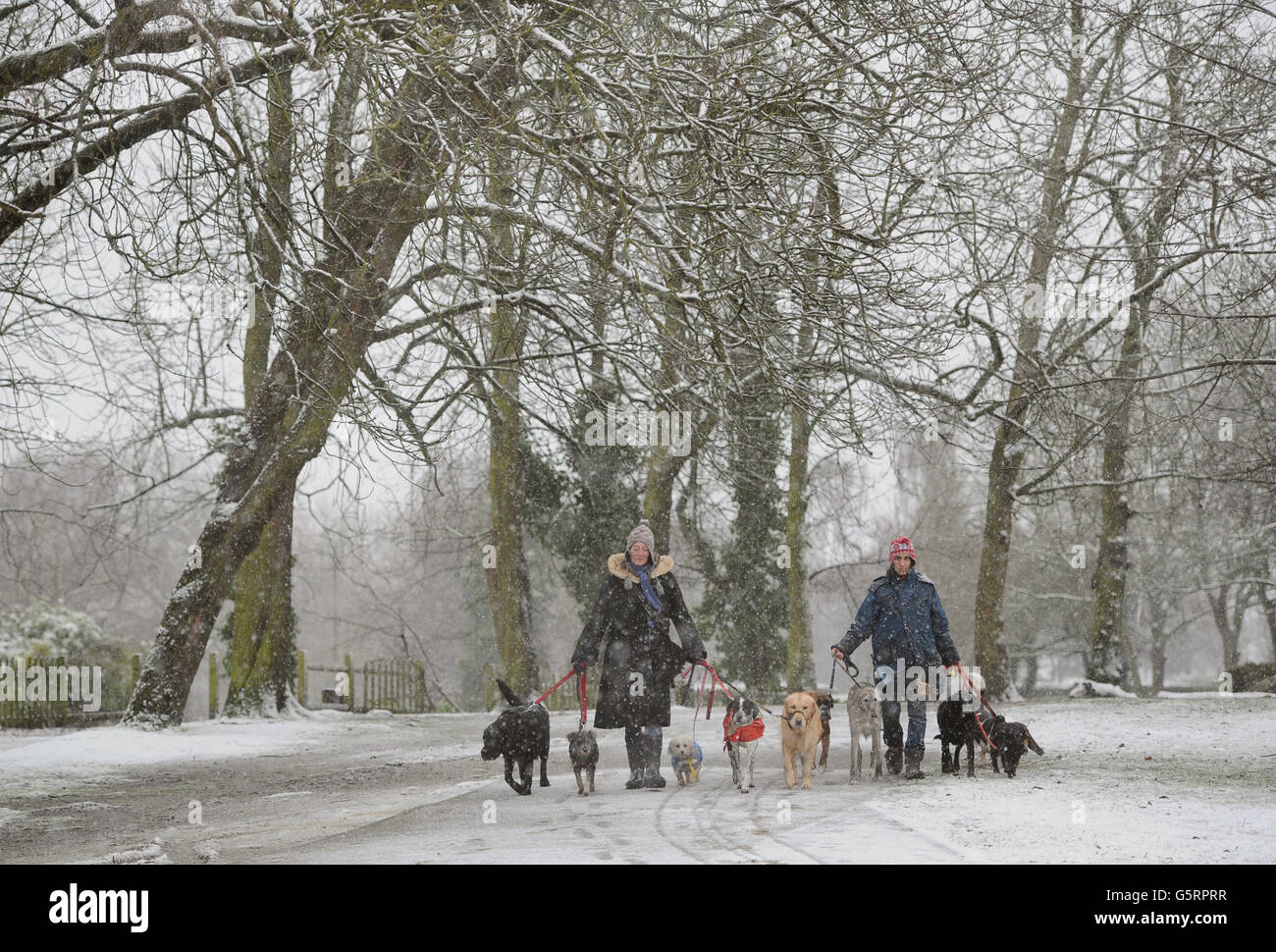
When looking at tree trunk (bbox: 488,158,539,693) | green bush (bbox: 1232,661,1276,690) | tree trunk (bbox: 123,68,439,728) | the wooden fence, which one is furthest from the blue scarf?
green bush (bbox: 1232,661,1276,690)

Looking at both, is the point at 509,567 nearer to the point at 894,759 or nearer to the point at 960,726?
the point at 894,759

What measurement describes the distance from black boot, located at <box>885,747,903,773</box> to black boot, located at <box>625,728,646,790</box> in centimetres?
217

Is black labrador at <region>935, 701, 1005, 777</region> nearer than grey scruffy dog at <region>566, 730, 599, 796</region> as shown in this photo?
No

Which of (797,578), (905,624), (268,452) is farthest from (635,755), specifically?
(797,578)

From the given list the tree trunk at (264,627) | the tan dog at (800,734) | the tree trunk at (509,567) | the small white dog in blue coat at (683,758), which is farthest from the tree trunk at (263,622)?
the tan dog at (800,734)

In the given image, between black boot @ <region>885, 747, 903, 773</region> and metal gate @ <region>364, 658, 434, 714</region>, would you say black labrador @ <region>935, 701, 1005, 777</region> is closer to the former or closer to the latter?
black boot @ <region>885, 747, 903, 773</region>

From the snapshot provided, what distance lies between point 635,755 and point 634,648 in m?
0.90

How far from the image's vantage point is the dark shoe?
974cm

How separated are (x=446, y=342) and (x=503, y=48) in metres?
4.00

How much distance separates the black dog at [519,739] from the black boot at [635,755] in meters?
0.70

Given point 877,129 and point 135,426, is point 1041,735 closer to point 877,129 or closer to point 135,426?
point 877,129

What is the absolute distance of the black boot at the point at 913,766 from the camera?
975 cm

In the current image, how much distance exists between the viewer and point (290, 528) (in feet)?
67.6
